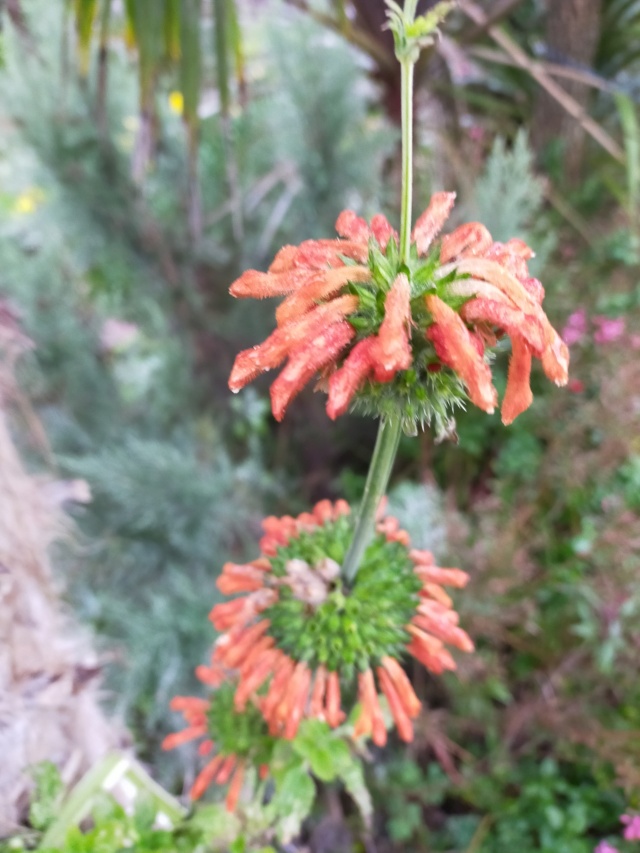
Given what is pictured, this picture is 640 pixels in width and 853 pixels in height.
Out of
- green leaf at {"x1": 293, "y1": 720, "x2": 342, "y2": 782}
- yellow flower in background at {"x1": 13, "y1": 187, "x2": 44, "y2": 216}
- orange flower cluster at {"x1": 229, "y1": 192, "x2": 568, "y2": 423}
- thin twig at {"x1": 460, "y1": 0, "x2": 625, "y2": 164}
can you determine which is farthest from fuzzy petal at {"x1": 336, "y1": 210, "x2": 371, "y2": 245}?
yellow flower in background at {"x1": 13, "y1": 187, "x2": 44, "y2": 216}

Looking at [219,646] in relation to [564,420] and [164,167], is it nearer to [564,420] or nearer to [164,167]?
[564,420]

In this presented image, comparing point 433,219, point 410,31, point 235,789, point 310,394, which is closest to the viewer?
point 410,31

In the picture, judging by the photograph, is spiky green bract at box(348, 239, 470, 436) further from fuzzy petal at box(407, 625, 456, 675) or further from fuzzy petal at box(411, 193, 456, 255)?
fuzzy petal at box(407, 625, 456, 675)

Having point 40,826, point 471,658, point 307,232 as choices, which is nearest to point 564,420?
point 471,658

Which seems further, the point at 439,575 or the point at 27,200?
the point at 27,200

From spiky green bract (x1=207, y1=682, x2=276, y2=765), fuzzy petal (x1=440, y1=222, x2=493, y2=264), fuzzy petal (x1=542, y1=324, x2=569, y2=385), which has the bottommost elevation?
spiky green bract (x1=207, y1=682, x2=276, y2=765)

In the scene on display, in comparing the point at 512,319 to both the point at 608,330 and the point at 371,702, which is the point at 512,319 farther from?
the point at 608,330

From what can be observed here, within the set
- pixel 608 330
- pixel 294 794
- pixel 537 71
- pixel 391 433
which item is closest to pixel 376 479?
pixel 391 433
